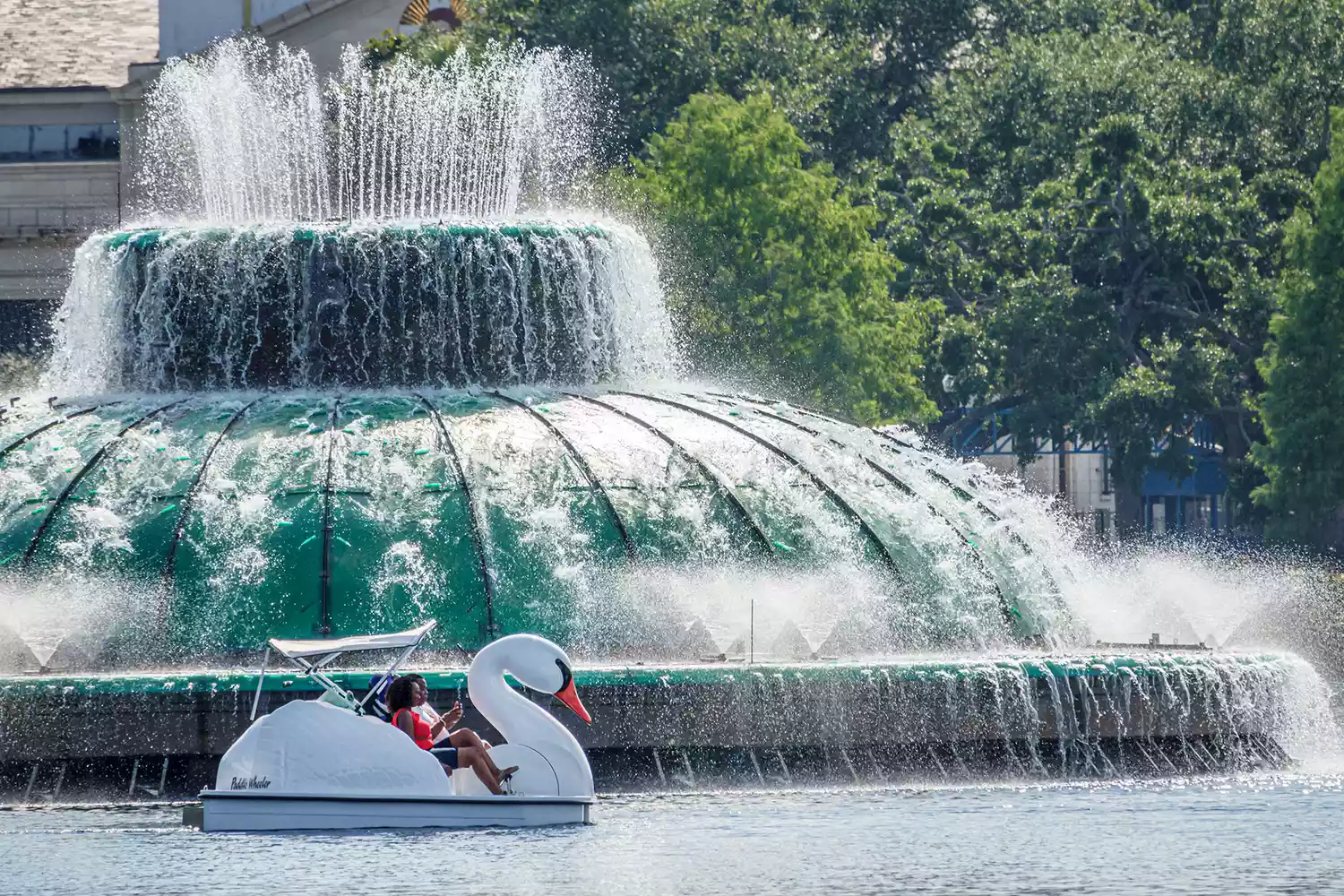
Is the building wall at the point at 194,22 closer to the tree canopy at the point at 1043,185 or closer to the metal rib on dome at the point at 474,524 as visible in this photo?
the tree canopy at the point at 1043,185

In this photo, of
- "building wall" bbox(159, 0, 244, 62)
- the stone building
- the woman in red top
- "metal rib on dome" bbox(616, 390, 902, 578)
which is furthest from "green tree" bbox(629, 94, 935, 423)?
the woman in red top

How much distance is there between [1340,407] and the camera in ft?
164

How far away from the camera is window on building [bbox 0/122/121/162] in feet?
224

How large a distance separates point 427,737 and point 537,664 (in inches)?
33.7

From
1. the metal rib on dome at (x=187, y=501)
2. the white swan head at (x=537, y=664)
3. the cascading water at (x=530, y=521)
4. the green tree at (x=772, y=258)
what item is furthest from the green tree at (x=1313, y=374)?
the white swan head at (x=537, y=664)

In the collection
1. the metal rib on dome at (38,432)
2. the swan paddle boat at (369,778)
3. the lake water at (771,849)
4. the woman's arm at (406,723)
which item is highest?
the metal rib on dome at (38,432)

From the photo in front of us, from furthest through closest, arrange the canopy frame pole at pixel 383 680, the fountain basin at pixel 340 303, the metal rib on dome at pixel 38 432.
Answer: the fountain basin at pixel 340 303, the metal rib on dome at pixel 38 432, the canopy frame pole at pixel 383 680

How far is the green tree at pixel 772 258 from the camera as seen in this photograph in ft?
165

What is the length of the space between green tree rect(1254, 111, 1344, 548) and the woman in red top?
102 feet

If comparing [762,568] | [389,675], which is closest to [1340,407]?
[762,568]

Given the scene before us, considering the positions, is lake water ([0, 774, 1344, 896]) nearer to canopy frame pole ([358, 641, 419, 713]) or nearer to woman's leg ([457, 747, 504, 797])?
woman's leg ([457, 747, 504, 797])

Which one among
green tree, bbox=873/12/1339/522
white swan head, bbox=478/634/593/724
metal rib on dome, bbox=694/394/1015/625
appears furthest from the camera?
green tree, bbox=873/12/1339/522

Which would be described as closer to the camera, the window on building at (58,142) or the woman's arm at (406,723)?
the woman's arm at (406,723)

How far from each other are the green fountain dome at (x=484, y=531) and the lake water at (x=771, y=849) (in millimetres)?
2775
